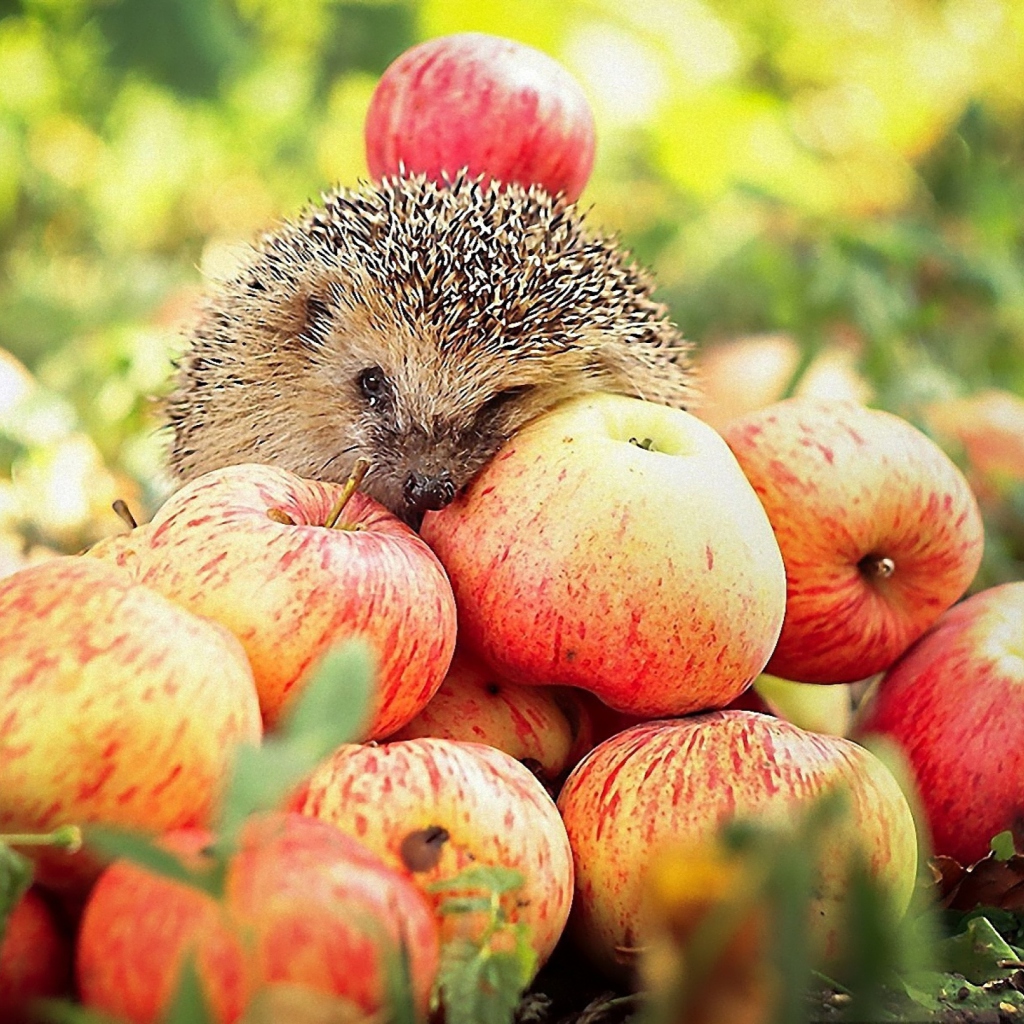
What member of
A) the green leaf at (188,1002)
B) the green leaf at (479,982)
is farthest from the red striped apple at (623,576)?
the green leaf at (188,1002)

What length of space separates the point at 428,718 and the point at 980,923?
593 mm

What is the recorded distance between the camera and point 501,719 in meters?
1.33

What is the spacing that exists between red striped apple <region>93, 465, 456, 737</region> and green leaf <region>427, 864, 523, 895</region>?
0.78ft

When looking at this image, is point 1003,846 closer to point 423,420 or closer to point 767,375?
point 423,420

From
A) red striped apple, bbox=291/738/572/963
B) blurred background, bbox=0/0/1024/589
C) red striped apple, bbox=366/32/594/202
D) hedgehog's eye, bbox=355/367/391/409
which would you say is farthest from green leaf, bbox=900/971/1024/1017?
blurred background, bbox=0/0/1024/589

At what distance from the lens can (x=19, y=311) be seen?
3.79m

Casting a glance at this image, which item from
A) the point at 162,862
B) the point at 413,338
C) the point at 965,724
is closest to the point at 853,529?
the point at 965,724

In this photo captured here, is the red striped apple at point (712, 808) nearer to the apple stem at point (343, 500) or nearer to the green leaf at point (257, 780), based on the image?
the apple stem at point (343, 500)

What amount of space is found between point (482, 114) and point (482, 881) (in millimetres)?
1110

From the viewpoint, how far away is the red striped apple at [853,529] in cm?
144

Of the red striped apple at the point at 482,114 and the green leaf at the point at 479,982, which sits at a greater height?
the red striped apple at the point at 482,114

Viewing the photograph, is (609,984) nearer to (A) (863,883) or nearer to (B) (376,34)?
(A) (863,883)

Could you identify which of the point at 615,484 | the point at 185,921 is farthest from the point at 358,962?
the point at 615,484

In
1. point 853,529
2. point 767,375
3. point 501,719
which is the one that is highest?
point 853,529
